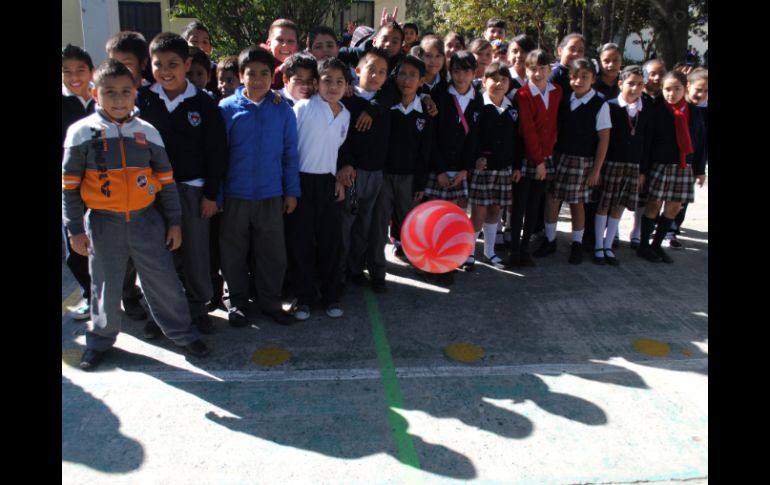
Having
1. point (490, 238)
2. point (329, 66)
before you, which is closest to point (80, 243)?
point (329, 66)

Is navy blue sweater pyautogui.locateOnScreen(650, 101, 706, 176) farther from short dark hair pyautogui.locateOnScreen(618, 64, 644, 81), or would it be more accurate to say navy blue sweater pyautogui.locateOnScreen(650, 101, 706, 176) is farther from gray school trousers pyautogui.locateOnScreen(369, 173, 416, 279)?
gray school trousers pyautogui.locateOnScreen(369, 173, 416, 279)

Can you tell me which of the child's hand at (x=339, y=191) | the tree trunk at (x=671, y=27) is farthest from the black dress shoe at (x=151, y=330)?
the tree trunk at (x=671, y=27)

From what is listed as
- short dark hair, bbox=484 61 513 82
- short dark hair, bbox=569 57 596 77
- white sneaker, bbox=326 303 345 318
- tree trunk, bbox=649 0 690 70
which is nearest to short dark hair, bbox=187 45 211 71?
white sneaker, bbox=326 303 345 318

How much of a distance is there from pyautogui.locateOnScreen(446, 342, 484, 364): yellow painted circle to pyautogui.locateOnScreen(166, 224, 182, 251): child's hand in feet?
5.77

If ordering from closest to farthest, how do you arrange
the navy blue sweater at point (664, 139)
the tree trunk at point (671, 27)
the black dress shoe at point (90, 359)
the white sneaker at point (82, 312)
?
the black dress shoe at point (90, 359) → the white sneaker at point (82, 312) → the navy blue sweater at point (664, 139) → the tree trunk at point (671, 27)

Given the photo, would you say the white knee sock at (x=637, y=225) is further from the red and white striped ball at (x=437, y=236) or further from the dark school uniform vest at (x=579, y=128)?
the red and white striped ball at (x=437, y=236)

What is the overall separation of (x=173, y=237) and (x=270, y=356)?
0.91m

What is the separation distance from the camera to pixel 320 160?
12.3ft

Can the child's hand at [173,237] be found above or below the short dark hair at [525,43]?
below

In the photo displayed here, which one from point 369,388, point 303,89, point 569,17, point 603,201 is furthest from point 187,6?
point 569,17

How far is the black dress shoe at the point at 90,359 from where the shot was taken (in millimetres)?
3217

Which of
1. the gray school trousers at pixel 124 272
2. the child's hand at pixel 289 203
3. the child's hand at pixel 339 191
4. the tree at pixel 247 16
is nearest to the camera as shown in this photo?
the gray school trousers at pixel 124 272

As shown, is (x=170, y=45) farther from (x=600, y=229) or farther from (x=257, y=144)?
(x=600, y=229)
